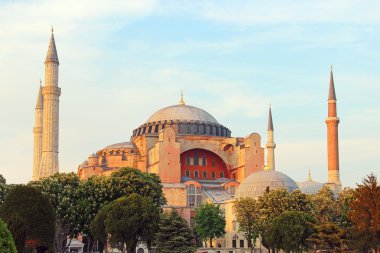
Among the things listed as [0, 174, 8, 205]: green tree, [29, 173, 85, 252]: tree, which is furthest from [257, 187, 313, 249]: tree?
[0, 174, 8, 205]: green tree

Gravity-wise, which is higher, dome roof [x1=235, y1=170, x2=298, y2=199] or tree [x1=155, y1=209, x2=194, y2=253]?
dome roof [x1=235, y1=170, x2=298, y2=199]

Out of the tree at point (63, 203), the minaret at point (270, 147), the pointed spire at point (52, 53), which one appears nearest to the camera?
the tree at point (63, 203)

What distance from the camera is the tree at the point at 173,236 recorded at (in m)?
44.9

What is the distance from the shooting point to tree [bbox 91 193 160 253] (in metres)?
45.8

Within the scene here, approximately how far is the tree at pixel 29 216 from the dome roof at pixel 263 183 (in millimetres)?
44043

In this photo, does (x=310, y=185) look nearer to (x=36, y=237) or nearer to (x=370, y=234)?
(x=370, y=234)

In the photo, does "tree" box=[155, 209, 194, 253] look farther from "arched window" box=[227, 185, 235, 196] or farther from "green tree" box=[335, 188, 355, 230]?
"arched window" box=[227, 185, 235, 196]

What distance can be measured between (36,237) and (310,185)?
209 feet

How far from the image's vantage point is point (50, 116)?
7919 centimetres

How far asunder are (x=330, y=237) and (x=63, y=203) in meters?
20.7

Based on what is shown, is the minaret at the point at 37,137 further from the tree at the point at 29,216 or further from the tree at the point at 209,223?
the tree at the point at 29,216

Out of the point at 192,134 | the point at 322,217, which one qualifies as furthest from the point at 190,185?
the point at 322,217

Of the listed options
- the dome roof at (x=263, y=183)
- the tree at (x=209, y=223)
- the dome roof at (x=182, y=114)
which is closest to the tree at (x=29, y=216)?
the tree at (x=209, y=223)

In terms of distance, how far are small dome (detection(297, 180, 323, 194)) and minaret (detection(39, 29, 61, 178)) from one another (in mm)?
32455
